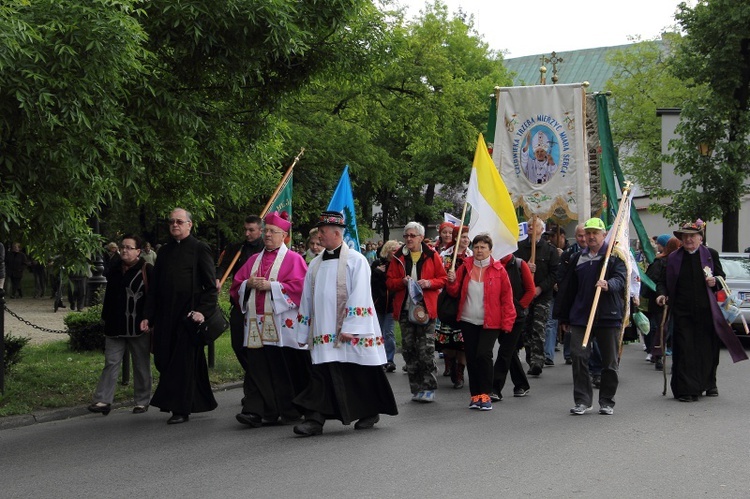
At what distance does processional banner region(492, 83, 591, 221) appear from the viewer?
15625 mm

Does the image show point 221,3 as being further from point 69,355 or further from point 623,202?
point 69,355

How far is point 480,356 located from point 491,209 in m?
2.05

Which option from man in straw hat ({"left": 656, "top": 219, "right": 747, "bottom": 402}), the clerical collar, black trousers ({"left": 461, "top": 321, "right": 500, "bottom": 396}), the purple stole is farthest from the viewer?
the purple stole

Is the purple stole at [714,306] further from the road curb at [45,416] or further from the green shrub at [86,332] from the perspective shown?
the green shrub at [86,332]

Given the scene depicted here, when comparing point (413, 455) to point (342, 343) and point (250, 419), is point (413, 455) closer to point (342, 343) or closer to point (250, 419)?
point (342, 343)

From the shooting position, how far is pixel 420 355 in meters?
10.9

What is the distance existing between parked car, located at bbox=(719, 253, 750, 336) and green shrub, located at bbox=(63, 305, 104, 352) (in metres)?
9.93

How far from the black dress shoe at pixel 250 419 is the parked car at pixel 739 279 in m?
10.2

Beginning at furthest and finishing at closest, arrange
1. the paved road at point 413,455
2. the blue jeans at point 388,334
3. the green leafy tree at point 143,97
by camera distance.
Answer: the blue jeans at point 388,334 → the green leafy tree at point 143,97 → the paved road at point 413,455

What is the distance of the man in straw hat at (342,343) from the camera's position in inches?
348

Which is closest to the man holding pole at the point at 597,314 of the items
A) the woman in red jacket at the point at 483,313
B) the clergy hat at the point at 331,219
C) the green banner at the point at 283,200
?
the woman in red jacket at the point at 483,313

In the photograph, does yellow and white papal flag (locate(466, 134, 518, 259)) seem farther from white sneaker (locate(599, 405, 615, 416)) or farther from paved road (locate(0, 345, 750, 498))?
white sneaker (locate(599, 405, 615, 416))

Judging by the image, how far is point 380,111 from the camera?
3066 centimetres

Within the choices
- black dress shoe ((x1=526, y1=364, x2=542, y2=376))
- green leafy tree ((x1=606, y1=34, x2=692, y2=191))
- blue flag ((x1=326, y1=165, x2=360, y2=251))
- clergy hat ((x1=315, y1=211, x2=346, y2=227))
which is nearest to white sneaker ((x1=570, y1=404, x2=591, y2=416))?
clergy hat ((x1=315, y1=211, x2=346, y2=227))
